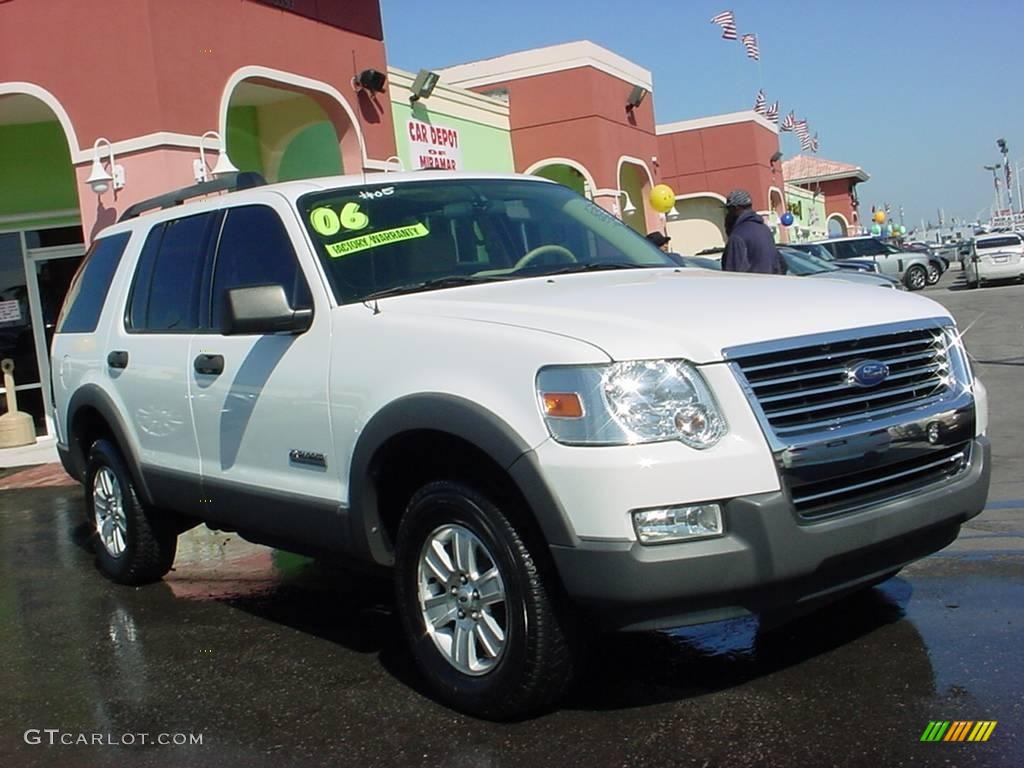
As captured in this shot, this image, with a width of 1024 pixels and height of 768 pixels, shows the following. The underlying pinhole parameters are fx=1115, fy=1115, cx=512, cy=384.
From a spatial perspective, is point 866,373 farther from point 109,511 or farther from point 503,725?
point 109,511

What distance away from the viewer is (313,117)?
14.4 metres

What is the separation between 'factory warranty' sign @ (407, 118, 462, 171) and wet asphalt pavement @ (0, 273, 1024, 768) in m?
12.1

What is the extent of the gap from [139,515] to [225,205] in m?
1.83

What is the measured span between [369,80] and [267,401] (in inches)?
403

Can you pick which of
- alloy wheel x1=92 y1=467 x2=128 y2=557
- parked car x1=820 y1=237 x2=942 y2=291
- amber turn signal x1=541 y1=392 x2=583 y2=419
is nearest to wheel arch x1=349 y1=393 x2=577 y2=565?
amber turn signal x1=541 y1=392 x2=583 y2=419

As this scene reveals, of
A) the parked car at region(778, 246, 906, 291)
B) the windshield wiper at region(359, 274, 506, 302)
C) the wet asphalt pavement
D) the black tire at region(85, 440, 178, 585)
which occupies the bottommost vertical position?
the wet asphalt pavement

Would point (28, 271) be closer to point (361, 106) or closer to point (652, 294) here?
point (361, 106)

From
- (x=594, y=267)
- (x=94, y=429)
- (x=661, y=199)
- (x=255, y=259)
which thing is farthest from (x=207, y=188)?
(x=661, y=199)

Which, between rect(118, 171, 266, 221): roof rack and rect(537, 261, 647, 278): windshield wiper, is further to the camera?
rect(118, 171, 266, 221): roof rack

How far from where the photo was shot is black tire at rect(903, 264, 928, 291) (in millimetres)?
31641

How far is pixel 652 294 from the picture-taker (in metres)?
4.02

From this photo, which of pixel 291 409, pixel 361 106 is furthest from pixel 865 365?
pixel 361 106

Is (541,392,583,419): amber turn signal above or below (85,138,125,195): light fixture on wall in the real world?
below

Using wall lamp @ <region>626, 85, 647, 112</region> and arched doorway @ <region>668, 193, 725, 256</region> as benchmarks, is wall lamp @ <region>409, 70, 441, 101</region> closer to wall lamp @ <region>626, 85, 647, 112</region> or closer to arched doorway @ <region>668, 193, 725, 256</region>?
wall lamp @ <region>626, 85, 647, 112</region>
